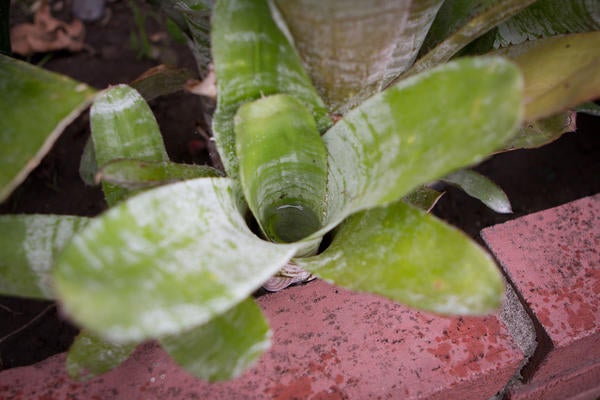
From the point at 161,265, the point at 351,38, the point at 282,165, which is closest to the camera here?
the point at 161,265

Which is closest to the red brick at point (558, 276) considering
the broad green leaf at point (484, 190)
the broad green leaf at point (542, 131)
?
the broad green leaf at point (484, 190)

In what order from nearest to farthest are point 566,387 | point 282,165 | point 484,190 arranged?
point 282,165 < point 484,190 < point 566,387

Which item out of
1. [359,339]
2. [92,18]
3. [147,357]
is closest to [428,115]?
[359,339]

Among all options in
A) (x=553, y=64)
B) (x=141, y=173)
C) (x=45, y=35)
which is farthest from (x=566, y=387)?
(x=45, y=35)

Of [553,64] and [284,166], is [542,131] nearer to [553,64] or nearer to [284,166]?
[553,64]

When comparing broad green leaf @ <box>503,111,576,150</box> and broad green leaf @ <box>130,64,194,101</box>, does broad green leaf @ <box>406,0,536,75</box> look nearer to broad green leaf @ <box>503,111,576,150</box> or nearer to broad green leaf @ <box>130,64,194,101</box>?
broad green leaf @ <box>503,111,576,150</box>

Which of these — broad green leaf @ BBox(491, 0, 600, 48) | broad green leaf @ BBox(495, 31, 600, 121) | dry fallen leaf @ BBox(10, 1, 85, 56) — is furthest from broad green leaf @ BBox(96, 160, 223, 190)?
dry fallen leaf @ BBox(10, 1, 85, 56)

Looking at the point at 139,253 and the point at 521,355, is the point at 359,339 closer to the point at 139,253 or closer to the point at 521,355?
the point at 521,355
